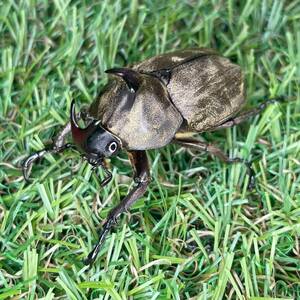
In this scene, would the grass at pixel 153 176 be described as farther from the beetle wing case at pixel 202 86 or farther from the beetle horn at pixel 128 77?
the beetle horn at pixel 128 77

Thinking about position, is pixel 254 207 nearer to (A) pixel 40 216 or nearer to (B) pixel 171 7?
(A) pixel 40 216

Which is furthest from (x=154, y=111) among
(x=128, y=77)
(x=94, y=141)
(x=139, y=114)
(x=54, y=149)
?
(x=54, y=149)

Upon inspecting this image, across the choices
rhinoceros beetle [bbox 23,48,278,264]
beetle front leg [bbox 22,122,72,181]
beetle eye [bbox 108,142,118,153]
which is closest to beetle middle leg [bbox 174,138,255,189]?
rhinoceros beetle [bbox 23,48,278,264]

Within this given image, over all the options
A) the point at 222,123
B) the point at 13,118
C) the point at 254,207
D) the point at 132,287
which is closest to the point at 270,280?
the point at 254,207

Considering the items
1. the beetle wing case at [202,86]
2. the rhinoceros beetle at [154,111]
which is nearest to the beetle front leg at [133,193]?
the rhinoceros beetle at [154,111]

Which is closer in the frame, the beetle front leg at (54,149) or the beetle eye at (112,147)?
the beetle eye at (112,147)

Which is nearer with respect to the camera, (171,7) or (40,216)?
(40,216)

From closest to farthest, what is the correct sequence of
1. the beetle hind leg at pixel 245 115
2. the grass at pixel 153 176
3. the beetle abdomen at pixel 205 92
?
Result: 1. the grass at pixel 153 176
2. the beetle abdomen at pixel 205 92
3. the beetle hind leg at pixel 245 115
